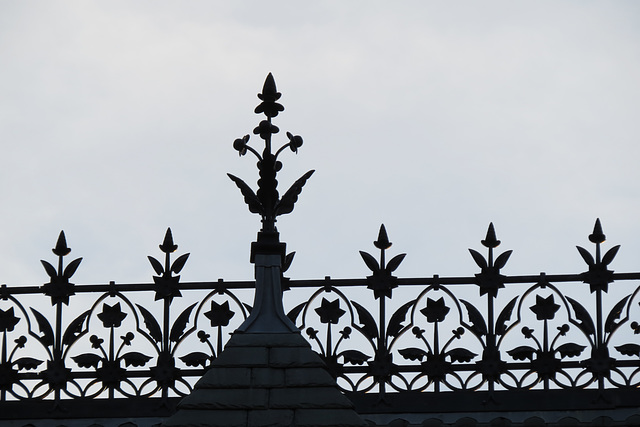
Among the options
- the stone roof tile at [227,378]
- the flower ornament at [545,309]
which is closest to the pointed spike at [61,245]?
the stone roof tile at [227,378]

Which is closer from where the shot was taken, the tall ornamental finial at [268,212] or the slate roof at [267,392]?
the slate roof at [267,392]

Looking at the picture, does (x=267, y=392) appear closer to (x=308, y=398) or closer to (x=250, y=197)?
(x=308, y=398)

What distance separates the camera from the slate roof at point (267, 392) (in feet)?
35.9

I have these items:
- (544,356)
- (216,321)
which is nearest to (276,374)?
(216,321)

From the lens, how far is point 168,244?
1244 cm

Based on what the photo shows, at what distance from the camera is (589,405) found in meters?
11.9

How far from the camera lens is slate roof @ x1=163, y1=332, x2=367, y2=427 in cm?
1093

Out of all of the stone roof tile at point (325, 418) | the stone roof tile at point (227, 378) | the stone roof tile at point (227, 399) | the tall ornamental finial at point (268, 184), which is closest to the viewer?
the stone roof tile at point (325, 418)

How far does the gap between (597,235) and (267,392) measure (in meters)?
3.21

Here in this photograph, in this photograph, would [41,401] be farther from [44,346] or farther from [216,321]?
[216,321]

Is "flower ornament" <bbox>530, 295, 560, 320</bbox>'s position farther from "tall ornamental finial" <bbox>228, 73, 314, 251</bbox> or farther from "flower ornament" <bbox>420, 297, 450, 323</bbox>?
"tall ornamental finial" <bbox>228, 73, 314, 251</bbox>

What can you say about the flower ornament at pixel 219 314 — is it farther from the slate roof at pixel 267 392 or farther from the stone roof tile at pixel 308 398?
the stone roof tile at pixel 308 398

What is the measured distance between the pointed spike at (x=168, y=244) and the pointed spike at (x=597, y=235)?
3496 mm

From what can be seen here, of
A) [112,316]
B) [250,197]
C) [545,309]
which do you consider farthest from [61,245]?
[545,309]
